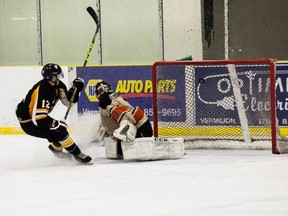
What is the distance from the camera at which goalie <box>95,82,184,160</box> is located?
5469mm

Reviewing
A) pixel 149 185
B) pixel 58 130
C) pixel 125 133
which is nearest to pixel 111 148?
pixel 125 133

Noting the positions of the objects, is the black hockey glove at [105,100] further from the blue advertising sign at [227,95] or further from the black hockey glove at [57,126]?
the blue advertising sign at [227,95]

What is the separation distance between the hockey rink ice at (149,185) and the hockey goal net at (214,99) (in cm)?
20

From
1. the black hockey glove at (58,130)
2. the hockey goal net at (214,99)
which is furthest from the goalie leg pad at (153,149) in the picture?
the black hockey glove at (58,130)

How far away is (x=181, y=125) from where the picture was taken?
6000 millimetres

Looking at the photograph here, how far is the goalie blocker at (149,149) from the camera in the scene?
18.0 feet

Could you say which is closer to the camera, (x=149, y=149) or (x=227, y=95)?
(x=149, y=149)

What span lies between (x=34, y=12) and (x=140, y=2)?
1419 millimetres

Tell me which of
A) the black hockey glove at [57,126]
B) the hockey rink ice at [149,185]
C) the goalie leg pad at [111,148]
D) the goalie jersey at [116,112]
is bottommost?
the hockey rink ice at [149,185]

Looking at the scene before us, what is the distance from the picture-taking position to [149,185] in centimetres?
434

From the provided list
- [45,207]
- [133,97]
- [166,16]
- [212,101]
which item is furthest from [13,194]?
[166,16]

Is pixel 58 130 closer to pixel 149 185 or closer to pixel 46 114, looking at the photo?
pixel 46 114

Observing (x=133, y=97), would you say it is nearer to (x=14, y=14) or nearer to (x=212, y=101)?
(x=212, y=101)

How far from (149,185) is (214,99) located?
73.3 inches
